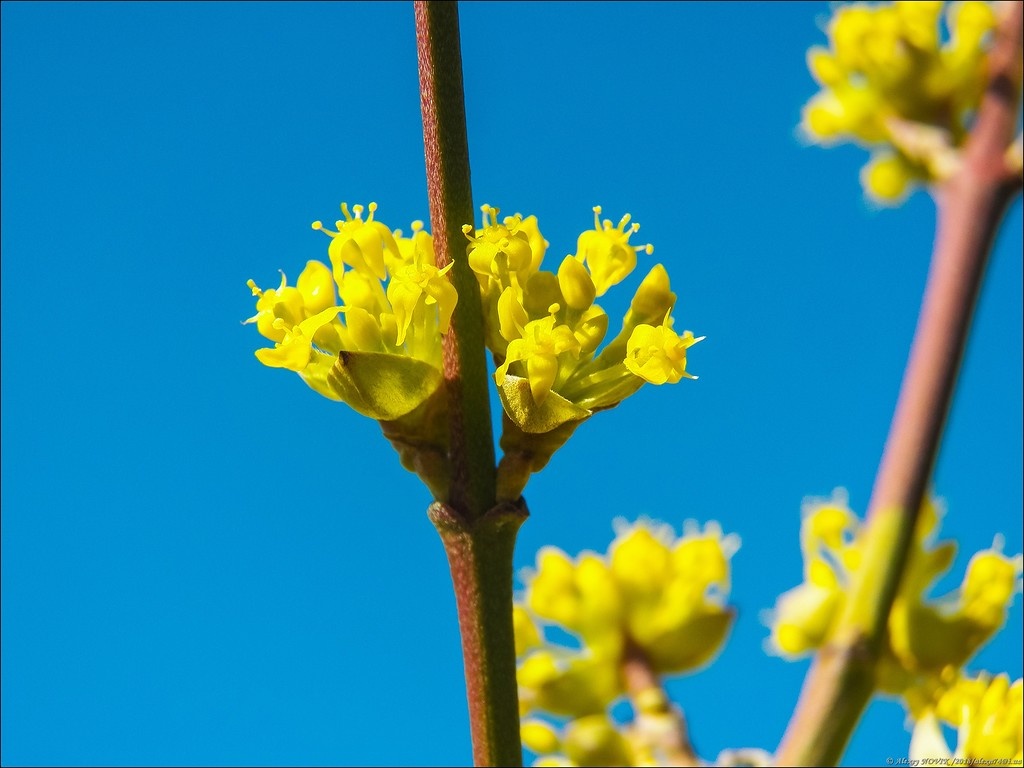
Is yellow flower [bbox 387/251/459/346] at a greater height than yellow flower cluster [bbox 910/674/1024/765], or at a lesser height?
greater

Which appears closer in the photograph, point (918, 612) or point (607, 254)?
point (607, 254)

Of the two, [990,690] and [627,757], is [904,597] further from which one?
[627,757]

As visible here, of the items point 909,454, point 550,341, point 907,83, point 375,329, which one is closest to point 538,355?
point 550,341

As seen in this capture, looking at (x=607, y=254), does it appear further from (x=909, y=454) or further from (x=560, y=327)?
(x=909, y=454)

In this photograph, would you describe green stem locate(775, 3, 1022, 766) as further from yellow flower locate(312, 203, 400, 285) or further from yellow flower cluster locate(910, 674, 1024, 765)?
yellow flower locate(312, 203, 400, 285)

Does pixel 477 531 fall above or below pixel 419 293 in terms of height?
below

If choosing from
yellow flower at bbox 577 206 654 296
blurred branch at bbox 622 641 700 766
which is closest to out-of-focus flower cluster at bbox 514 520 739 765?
blurred branch at bbox 622 641 700 766

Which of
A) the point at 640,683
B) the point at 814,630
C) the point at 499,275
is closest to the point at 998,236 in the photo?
the point at 814,630

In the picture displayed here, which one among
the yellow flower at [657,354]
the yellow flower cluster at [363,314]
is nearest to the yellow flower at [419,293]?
the yellow flower cluster at [363,314]
